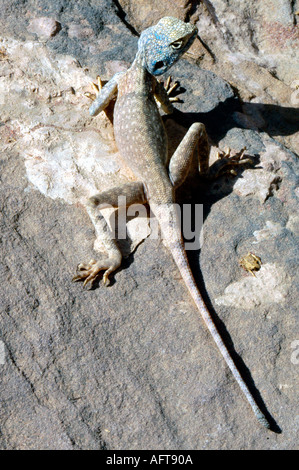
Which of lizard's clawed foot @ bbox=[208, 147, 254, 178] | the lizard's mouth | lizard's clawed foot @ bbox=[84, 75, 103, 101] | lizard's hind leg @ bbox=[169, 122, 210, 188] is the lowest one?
lizard's clawed foot @ bbox=[208, 147, 254, 178]

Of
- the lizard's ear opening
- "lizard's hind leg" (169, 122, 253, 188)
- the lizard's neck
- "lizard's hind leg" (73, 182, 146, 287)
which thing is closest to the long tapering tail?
"lizard's hind leg" (73, 182, 146, 287)

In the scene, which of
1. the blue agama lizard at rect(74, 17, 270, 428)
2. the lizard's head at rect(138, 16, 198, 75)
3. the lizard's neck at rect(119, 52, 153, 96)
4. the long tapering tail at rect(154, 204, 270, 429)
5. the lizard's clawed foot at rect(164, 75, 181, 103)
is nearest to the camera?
the long tapering tail at rect(154, 204, 270, 429)

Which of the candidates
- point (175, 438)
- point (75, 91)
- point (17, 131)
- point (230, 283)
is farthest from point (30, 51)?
point (175, 438)

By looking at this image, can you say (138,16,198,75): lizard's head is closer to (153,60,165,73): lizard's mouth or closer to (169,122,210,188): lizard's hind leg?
(153,60,165,73): lizard's mouth

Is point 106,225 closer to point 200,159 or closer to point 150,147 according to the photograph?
point 150,147

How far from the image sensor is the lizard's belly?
4.62m

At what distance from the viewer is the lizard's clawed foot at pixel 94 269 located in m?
4.06

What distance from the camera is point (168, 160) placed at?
16.1ft

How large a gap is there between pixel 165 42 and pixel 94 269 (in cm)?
218

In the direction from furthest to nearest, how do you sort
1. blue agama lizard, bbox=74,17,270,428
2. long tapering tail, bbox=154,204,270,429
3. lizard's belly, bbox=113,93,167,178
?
lizard's belly, bbox=113,93,167,178
blue agama lizard, bbox=74,17,270,428
long tapering tail, bbox=154,204,270,429

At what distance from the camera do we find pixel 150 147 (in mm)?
4633

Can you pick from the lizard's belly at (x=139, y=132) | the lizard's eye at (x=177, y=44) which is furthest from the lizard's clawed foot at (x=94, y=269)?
the lizard's eye at (x=177, y=44)

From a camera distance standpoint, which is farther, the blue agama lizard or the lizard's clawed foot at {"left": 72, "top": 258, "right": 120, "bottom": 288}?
the blue agama lizard

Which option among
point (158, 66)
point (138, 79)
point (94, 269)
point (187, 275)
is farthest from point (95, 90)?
point (187, 275)
